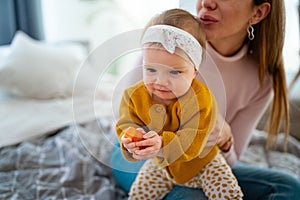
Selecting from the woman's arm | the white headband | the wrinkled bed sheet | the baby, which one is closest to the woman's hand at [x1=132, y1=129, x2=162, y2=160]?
the baby

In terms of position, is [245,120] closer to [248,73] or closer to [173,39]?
[248,73]

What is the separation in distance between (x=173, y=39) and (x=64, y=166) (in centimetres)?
82

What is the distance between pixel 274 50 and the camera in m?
1.07

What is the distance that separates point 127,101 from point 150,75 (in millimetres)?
72

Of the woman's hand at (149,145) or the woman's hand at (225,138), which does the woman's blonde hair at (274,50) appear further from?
the woman's hand at (149,145)

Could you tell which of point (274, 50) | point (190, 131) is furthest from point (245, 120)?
point (190, 131)

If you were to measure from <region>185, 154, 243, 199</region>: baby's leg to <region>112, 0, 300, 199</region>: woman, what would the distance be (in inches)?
1.9

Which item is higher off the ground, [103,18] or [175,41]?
[175,41]

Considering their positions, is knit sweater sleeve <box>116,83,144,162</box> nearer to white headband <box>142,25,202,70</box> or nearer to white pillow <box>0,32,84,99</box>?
white headband <box>142,25,202,70</box>

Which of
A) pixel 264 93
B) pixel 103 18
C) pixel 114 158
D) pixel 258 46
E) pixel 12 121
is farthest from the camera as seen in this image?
pixel 103 18

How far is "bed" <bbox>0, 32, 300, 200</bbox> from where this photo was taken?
1.06 metres

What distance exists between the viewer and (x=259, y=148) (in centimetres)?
168

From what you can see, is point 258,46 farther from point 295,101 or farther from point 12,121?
point 12,121

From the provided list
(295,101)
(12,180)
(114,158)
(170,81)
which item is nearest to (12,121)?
(12,180)
